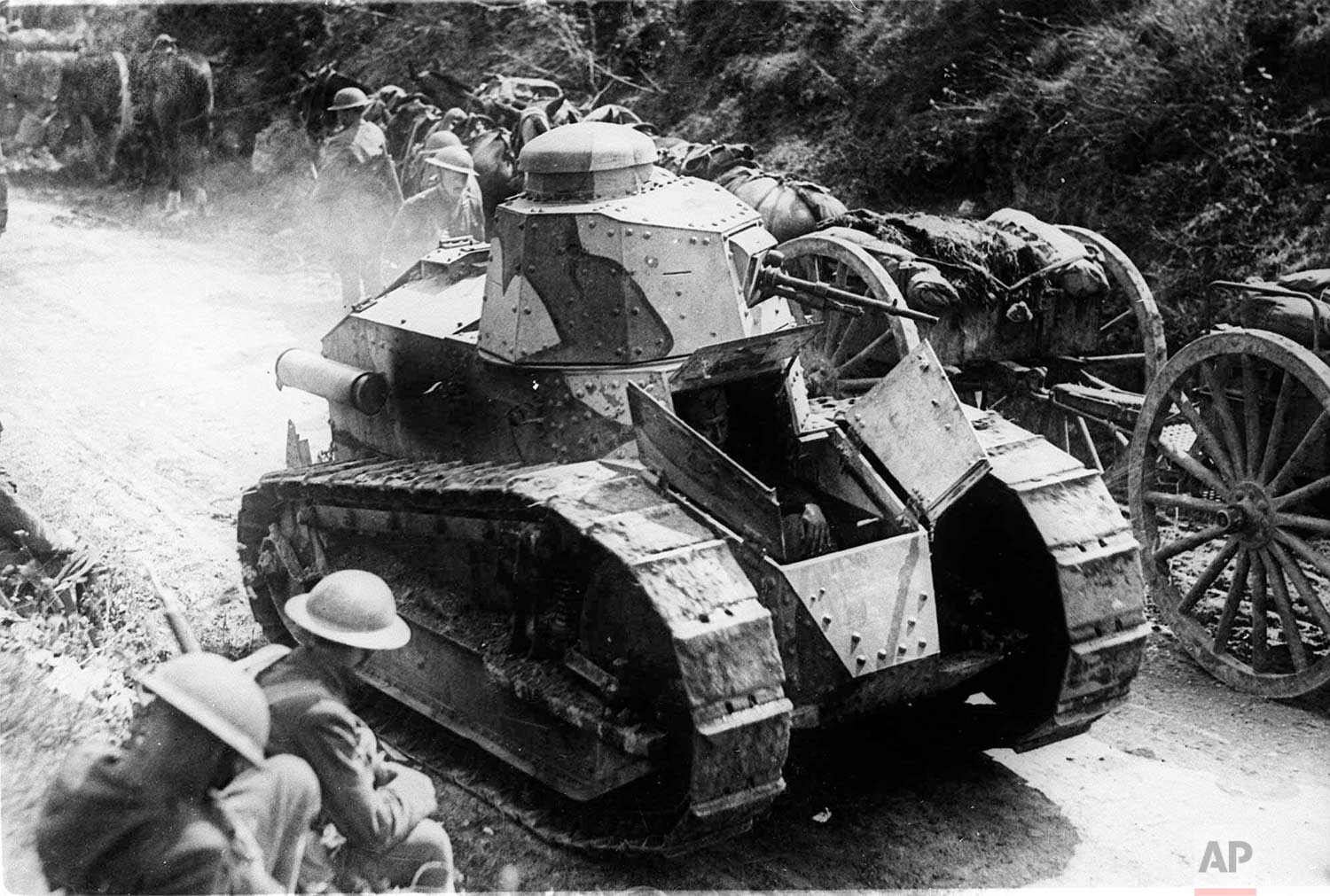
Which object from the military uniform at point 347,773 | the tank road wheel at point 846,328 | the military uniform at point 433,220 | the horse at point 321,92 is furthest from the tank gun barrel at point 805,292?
the horse at point 321,92

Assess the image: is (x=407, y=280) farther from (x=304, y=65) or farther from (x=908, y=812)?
(x=304, y=65)

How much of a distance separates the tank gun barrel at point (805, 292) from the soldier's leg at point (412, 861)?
10.4 feet

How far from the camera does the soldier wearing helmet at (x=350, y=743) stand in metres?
4.41

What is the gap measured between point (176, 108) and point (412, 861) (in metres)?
12.8

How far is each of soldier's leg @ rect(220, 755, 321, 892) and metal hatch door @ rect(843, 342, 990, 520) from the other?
2.99 meters

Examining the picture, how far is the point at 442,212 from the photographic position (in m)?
13.3

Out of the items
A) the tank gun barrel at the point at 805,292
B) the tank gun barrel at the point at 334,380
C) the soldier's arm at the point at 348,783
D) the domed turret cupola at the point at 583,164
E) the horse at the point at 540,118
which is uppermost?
the domed turret cupola at the point at 583,164

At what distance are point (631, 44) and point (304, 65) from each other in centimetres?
371

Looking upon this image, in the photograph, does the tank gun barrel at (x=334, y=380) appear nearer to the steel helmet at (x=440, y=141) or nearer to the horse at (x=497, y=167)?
the steel helmet at (x=440, y=141)

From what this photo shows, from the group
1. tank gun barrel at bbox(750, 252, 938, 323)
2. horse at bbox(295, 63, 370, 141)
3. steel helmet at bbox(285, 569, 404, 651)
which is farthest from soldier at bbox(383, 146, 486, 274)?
steel helmet at bbox(285, 569, 404, 651)

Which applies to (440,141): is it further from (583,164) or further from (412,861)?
(412,861)

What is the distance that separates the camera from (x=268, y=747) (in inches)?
173

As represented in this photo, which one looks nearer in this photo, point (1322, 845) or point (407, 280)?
point (1322, 845)

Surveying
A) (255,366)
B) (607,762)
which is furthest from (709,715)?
(255,366)
